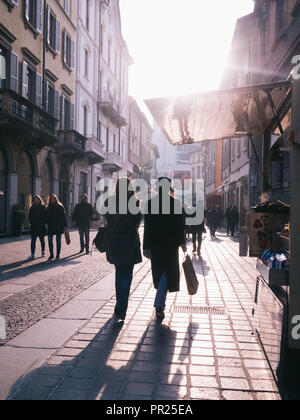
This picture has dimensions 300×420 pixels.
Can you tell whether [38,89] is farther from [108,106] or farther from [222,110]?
[222,110]

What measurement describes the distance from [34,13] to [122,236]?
56.3ft

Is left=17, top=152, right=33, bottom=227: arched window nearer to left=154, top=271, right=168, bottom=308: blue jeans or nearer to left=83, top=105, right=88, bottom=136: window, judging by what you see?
left=83, top=105, right=88, bottom=136: window

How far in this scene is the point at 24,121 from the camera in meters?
16.5

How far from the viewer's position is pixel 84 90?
2695cm

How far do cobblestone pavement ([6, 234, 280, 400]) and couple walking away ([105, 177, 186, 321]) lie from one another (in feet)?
1.21

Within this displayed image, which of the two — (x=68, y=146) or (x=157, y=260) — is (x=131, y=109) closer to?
(x=68, y=146)

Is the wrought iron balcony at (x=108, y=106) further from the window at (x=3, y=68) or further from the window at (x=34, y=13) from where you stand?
the window at (x=3, y=68)

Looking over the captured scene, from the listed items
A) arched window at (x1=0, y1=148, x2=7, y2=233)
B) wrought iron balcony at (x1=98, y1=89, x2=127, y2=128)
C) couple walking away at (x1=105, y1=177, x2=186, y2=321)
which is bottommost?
couple walking away at (x1=105, y1=177, x2=186, y2=321)

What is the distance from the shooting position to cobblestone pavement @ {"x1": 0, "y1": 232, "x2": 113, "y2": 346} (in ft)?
16.9

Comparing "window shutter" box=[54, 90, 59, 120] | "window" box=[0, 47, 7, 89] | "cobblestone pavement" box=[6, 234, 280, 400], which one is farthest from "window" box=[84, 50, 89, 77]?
"cobblestone pavement" box=[6, 234, 280, 400]

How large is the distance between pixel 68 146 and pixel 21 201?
217 inches

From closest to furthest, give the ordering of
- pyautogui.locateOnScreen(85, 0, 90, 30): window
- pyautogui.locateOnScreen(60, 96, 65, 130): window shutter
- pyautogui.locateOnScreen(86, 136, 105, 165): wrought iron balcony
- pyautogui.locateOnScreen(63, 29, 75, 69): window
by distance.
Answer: pyautogui.locateOnScreen(60, 96, 65, 130): window shutter
pyautogui.locateOnScreen(63, 29, 75, 69): window
pyautogui.locateOnScreen(86, 136, 105, 165): wrought iron balcony
pyautogui.locateOnScreen(85, 0, 90, 30): window
